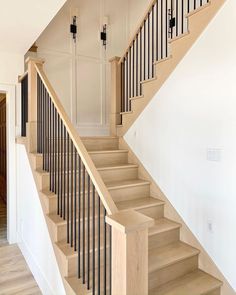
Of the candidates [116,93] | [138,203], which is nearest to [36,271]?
[138,203]

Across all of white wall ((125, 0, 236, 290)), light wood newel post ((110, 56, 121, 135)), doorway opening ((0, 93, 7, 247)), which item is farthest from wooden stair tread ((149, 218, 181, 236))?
doorway opening ((0, 93, 7, 247))

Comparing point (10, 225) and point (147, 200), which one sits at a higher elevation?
point (147, 200)

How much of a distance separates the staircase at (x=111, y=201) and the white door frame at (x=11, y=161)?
7.1 inches

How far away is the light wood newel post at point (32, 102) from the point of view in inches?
115

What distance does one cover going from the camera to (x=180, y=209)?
9.04 feet

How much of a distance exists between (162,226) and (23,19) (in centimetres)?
263

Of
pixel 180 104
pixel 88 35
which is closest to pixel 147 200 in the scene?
pixel 180 104

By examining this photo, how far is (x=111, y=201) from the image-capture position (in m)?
1.56

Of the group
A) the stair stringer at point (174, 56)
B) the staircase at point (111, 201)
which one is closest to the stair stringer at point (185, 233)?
the staircase at point (111, 201)

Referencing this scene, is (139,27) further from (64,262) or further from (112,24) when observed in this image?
(64,262)

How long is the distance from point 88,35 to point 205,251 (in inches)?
163

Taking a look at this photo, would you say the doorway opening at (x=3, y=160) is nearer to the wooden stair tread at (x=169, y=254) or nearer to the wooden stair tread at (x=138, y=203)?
the wooden stair tread at (x=138, y=203)

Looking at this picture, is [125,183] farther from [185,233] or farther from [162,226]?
[185,233]

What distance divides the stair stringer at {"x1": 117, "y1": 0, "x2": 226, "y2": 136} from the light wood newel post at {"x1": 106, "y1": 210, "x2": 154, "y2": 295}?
200 centimetres
